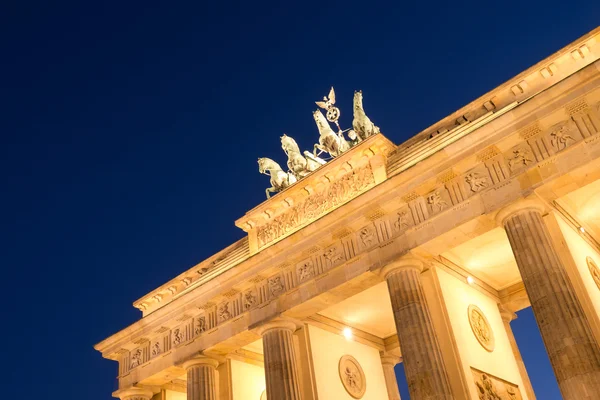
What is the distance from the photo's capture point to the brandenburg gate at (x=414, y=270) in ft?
56.8

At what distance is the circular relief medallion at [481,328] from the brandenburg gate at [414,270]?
0.24ft

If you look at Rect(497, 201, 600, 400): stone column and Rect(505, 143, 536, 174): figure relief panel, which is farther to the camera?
Rect(505, 143, 536, 174): figure relief panel

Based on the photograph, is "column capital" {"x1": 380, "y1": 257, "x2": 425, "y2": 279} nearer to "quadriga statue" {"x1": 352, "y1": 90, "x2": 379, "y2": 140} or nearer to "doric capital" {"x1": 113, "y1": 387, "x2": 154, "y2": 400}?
"quadriga statue" {"x1": 352, "y1": 90, "x2": 379, "y2": 140}

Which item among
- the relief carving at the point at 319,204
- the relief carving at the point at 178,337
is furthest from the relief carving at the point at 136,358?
the relief carving at the point at 319,204

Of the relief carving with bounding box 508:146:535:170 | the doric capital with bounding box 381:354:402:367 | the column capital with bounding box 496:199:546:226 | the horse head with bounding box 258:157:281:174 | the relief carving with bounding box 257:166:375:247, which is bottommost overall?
the doric capital with bounding box 381:354:402:367

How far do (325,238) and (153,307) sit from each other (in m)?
11.4

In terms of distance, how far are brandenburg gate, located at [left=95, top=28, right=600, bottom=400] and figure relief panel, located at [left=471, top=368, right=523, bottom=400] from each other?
0.08 meters

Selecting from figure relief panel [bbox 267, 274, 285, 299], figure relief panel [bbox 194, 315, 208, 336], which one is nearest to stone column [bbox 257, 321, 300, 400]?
figure relief panel [bbox 267, 274, 285, 299]

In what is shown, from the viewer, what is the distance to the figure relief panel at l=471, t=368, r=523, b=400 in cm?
1881

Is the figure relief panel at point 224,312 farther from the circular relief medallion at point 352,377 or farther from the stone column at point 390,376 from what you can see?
the stone column at point 390,376

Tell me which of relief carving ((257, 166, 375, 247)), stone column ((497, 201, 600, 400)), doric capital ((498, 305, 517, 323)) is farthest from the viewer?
doric capital ((498, 305, 517, 323))

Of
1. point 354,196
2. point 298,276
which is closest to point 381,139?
point 354,196

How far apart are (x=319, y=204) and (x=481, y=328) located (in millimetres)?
7368

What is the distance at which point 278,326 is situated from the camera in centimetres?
2230
